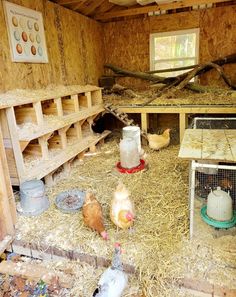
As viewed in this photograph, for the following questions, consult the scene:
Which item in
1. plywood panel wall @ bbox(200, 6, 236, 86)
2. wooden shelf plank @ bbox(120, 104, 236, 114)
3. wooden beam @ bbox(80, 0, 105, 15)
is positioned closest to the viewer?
wooden shelf plank @ bbox(120, 104, 236, 114)

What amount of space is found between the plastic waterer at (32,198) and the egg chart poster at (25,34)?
1900mm

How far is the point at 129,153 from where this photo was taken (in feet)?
10.8

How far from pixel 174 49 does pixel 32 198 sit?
4762 mm

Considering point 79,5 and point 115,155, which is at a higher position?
point 79,5

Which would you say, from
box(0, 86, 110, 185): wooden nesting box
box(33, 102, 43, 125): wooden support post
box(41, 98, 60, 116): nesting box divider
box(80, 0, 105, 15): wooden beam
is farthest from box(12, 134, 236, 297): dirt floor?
box(80, 0, 105, 15): wooden beam

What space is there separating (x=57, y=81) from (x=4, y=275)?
129 inches

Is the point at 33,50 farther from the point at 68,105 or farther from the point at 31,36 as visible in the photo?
the point at 68,105

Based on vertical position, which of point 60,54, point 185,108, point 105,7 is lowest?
point 185,108

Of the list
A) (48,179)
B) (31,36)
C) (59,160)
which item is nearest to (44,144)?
(59,160)

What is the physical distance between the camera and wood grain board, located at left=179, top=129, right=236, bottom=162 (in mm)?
1775

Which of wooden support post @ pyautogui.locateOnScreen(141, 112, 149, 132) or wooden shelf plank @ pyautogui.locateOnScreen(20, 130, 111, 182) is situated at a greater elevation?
wooden support post @ pyautogui.locateOnScreen(141, 112, 149, 132)

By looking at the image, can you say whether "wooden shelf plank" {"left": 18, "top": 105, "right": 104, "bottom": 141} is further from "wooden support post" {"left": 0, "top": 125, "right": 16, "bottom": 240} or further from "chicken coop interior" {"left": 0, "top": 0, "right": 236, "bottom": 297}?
"wooden support post" {"left": 0, "top": 125, "right": 16, "bottom": 240}

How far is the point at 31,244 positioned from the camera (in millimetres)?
2090

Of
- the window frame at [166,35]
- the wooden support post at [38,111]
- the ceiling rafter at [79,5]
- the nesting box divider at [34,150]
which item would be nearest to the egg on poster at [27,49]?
the wooden support post at [38,111]
